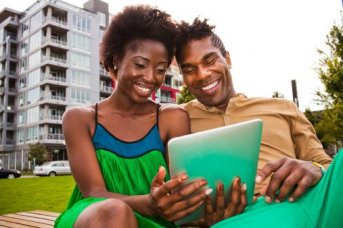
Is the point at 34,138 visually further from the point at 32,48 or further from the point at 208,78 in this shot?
the point at 208,78

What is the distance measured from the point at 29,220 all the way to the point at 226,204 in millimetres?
3455

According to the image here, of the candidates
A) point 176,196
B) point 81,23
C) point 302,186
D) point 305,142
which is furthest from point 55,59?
point 302,186

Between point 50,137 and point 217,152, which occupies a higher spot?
point 50,137

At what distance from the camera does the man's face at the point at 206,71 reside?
2.31 metres

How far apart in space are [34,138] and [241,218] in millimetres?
39565

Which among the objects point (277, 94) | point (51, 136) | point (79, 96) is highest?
point (79, 96)

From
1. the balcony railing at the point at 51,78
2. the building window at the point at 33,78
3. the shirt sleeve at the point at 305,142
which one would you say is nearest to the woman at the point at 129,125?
the shirt sleeve at the point at 305,142

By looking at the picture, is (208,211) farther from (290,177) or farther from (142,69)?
(142,69)

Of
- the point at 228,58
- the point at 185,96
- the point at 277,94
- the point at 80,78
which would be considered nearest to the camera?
the point at 228,58

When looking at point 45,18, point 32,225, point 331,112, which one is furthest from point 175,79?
point 32,225

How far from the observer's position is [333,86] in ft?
36.1

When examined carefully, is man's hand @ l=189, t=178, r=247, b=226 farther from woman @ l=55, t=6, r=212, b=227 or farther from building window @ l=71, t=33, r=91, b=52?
building window @ l=71, t=33, r=91, b=52

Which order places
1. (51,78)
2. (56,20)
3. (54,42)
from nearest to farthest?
(51,78) → (54,42) → (56,20)

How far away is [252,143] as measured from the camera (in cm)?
139
